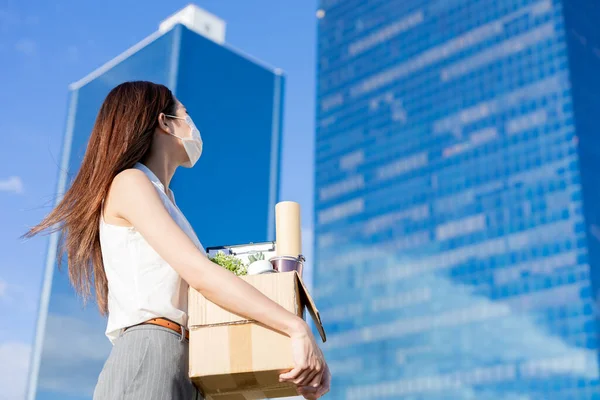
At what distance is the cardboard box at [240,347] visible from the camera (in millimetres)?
1834

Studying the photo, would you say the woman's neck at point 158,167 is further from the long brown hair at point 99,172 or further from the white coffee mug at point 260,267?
the white coffee mug at point 260,267

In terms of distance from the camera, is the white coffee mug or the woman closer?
the woman

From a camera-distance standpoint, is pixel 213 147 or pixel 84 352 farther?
pixel 84 352

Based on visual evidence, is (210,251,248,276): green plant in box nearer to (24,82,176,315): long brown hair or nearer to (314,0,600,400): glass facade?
(24,82,176,315): long brown hair

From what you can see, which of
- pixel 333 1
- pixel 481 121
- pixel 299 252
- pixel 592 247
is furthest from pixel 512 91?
pixel 299 252

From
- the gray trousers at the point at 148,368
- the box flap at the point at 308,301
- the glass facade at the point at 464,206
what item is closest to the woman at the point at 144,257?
the gray trousers at the point at 148,368

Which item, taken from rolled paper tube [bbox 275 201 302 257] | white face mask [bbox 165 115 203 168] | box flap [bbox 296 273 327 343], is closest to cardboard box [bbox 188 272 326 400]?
box flap [bbox 296 273 327 343]

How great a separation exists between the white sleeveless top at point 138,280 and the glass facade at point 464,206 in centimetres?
4705

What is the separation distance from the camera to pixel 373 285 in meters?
60.7

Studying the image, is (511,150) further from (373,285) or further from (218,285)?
(218,285)

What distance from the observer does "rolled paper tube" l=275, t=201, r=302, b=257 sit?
7.40ft

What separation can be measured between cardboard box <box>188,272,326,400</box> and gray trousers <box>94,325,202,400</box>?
0.03 meters

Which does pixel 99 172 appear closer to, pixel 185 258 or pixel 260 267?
pixel 185 258

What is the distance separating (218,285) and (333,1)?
75992 mm
